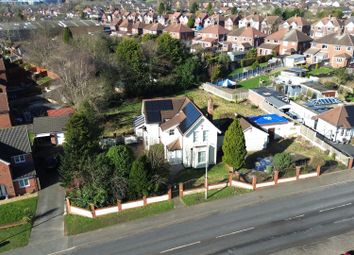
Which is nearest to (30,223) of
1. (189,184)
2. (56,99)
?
(189,184)

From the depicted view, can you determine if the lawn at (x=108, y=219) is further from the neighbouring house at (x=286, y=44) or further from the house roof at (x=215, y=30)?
the house roof at (x=215, y=30)

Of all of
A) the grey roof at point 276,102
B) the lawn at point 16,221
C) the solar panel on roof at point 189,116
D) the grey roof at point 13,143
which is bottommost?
the lawn at point 16,221

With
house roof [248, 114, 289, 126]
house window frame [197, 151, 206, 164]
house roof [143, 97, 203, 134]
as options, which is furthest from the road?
house roof [248, 114, 289, 126]

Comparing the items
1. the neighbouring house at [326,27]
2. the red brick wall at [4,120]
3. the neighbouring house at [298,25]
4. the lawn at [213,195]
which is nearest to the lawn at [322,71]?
the neighbouring house at [326,27]

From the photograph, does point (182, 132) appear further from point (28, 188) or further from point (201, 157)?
point (28, 188)

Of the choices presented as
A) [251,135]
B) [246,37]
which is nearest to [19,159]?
[251,135]

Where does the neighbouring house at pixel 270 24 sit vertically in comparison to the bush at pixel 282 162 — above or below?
above

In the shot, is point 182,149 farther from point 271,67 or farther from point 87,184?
point 271,67
